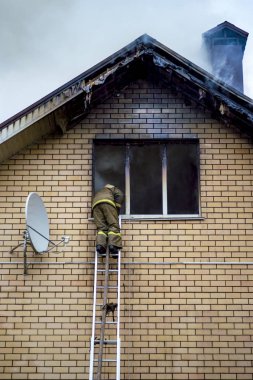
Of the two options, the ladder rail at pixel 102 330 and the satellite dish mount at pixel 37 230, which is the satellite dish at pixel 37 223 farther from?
the ladder rail at pixel 102 330

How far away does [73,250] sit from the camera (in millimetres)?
8352

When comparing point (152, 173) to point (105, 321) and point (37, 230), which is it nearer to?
point (37, 230)

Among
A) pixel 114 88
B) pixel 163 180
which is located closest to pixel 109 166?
pixel 163 180

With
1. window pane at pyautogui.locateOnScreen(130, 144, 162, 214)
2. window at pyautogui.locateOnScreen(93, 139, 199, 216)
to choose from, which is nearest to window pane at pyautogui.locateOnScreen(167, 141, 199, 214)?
window at pyautogui.locateOnScreen(93, 139, 199, 216)

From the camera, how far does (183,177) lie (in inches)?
349

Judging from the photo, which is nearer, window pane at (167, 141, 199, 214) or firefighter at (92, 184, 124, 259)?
firefighter at (92, 184, 124, 259)

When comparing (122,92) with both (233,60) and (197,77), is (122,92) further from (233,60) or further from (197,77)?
(233,60)

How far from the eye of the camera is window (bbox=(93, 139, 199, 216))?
8695mm

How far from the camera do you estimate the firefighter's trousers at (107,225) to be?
8.01 metres

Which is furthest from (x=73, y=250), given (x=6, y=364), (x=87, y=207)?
(x=6, y=364)

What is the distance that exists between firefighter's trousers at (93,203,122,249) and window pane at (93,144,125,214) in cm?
66

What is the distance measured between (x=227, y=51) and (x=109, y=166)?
6.70 m

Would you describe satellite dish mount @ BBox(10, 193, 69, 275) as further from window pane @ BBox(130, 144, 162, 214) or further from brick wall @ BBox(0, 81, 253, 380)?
window pane @ BBox(130, 144, 162, 214)

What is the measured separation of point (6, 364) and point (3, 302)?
0.84m
